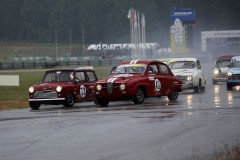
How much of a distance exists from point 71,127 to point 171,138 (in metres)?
3.47

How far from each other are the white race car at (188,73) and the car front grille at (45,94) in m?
8.86

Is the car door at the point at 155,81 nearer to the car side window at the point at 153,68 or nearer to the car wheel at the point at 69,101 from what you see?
the car side window at the point at 153,68

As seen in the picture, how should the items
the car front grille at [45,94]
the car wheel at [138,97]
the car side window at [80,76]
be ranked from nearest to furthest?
the car wheel at [138,97] < the car front grille at [45,94] < the car side window at [80,76]

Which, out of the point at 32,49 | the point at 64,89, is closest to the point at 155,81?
the point at 64,89

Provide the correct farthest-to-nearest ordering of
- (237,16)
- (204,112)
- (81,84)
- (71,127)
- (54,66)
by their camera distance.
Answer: (237,16) → (54,66) → (81,84) → (204,112) → (71,127)

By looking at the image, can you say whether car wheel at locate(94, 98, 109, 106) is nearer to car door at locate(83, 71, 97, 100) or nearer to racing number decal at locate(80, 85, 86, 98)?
racing number decal at locate(80, 85, 86, 98)

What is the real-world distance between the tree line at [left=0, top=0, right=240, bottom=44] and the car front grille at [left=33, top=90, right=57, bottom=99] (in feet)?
387

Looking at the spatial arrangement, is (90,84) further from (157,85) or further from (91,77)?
(157,85)

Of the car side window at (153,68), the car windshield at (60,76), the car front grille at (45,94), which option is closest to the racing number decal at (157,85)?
the car side window at (153,68)

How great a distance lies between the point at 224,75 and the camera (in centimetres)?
3919

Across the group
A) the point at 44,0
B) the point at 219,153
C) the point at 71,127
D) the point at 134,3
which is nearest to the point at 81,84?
the point at 71,127

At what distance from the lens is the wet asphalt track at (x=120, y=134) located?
39.5 feet

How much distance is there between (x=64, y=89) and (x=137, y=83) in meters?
2.59

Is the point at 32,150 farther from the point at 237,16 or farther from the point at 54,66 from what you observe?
the point at 237,16
